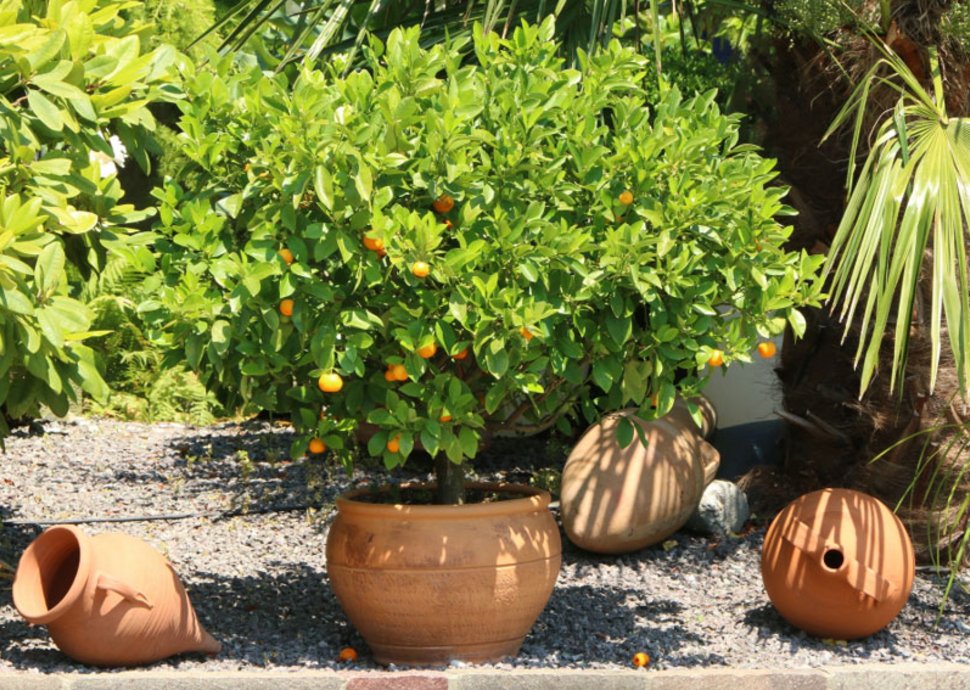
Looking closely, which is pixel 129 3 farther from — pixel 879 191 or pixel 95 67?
pixel 879 191

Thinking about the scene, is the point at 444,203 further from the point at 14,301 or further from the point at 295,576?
the point at 295,576

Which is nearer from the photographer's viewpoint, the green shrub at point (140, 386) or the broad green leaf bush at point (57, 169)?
the broad green leaf bush at point (57, 169)

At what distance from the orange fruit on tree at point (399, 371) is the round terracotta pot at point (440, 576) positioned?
53 cm

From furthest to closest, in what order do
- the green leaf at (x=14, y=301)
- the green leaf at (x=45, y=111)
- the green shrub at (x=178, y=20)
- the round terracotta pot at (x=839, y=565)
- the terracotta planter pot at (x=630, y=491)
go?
the green shrub at (x=178, y=20), the terracotta planter pot at (x=630, y=491), the round terracotta pot at (x=839, y=565), the green leaf at (x=45, y=111), the green leaf at (x=14, y=301)

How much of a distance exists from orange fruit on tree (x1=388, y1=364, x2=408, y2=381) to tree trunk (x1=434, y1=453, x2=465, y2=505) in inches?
26.3

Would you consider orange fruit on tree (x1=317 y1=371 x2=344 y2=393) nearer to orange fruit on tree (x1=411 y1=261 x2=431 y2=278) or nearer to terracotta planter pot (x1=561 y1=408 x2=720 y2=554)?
orange fruit on tree (x1=411 y1=261 x2=431 y2=278)

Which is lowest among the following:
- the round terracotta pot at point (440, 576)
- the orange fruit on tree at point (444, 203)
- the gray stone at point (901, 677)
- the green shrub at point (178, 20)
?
the gray stone at point (901, 677)

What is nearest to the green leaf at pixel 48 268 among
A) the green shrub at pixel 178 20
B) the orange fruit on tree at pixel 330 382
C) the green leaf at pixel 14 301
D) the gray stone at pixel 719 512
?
the green leaf at pixel 14 301

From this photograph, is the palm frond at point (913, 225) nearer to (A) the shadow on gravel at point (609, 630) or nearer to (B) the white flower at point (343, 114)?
(A) the shadow on gravel at point (609, 630)

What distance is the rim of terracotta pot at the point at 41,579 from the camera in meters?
3.98

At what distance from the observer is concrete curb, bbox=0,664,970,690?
13.1ft

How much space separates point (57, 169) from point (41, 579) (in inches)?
56.1

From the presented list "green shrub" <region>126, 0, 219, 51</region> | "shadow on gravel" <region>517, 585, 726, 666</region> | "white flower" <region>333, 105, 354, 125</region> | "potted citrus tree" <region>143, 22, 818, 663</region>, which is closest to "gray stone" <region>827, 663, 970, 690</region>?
"shadow on gravel" <region>517, 585, 726, 666</region>

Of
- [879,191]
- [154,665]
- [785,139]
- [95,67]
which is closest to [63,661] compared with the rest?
[154,665]
